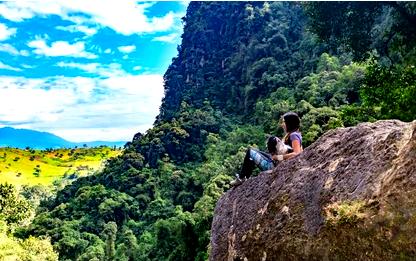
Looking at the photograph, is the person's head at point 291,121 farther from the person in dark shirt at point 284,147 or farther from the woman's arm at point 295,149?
the woman's arm at point 295,149

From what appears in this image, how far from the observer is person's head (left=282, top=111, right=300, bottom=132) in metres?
6.61

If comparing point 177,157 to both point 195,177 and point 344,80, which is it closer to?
point 195,177

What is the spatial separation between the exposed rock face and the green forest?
9.26 metres

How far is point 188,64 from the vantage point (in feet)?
500

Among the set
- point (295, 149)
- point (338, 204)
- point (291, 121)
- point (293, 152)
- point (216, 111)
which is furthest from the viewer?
point (216, 111)

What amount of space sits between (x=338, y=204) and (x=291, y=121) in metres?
2.40

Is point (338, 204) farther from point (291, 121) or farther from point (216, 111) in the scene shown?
point (216, 111)

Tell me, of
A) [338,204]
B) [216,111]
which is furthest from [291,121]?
[216,111]

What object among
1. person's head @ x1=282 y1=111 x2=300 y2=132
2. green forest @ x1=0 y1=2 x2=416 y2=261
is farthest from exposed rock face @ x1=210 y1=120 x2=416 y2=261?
green forest @ x1=0 y1=2 x2=416 y2=261

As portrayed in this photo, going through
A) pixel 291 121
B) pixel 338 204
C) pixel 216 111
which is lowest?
pixel 338 204

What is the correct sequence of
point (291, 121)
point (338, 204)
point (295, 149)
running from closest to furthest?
point (338, 204), point (295, 149), point (291, 121)

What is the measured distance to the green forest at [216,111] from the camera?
1931 centimetres

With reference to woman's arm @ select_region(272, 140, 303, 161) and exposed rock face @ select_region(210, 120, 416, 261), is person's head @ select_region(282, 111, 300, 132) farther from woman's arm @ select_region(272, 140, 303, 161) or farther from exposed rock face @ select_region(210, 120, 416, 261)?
exposed rock face @ select_region(210, 120, 416, 261)

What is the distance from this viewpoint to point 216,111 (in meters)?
116
